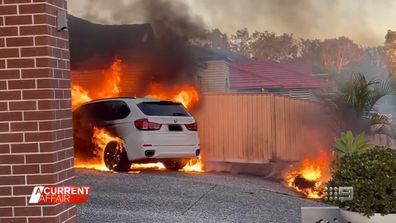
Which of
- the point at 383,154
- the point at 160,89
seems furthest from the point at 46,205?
the point at 160,89

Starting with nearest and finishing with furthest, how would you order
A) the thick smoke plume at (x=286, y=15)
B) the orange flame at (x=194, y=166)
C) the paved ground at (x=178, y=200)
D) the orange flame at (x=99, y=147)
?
the paved ground at (x=178, y=200) → the orange flame at (x=99, y=147) → the orange flame at (x=194, y=166) → the thick smoke plume at (x=286, y=15)

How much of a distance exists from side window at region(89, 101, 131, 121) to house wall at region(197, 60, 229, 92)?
294 centimetres

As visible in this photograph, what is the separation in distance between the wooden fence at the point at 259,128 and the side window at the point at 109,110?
2.80 metres

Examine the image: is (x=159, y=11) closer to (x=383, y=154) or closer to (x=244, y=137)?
(x=244, y=137)

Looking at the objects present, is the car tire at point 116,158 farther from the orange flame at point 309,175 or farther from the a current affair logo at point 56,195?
the a current affair logo at point 56,195

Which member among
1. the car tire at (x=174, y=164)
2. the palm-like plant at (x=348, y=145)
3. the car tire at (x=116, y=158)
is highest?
the palm-like plant at (x=348, y=145)

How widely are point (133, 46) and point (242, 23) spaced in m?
2.46

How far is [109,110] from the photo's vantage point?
39.1 feet

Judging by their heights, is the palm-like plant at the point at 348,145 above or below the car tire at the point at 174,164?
above

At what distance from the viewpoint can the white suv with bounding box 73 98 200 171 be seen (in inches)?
446

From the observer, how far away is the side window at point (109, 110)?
11641 mm

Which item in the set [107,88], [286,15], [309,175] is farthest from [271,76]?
[107,88]

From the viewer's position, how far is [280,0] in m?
14.1
